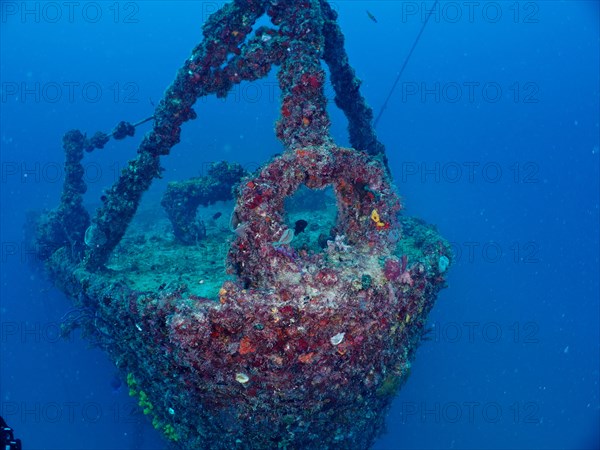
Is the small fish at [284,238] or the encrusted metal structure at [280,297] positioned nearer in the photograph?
the encrusted metal structure at [280,297]

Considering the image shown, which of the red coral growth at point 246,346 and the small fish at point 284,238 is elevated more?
the small fish at point 284,238

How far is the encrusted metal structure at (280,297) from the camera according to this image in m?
3.72

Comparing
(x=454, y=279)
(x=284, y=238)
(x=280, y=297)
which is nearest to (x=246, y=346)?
(x=280, y=297)

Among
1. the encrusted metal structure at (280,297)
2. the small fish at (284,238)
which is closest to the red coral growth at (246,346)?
the encrusted metal structure at (280,297)

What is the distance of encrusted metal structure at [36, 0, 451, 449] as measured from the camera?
372 cm

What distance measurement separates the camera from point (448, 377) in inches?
632

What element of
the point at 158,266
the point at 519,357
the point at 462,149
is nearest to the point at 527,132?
the point at 462,149

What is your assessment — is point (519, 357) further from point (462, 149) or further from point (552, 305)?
point (462, 149)

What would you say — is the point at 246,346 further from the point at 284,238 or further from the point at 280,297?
the point at 284,238

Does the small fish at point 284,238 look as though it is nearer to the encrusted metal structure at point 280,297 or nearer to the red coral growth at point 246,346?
the encrusted metal structure at point 280,297

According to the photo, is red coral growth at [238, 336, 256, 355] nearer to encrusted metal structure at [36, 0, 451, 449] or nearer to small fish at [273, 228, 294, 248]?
encrusted metal structure at [36, 0, 451, 449]

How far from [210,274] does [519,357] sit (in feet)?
55.6

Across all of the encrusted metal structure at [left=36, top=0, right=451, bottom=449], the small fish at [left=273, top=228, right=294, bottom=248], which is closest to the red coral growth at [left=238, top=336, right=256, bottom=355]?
the encrusted metal structure at [left=36, top=0, right=451, bottom=449]

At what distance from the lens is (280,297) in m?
3.66
